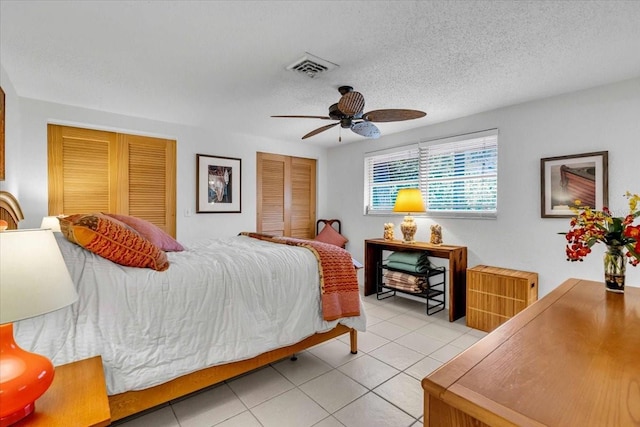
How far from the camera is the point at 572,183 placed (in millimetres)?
2912

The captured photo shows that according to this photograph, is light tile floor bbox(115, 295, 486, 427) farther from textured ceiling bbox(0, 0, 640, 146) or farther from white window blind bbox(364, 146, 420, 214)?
textured ceiling bbox(0, 0, 640, 146)

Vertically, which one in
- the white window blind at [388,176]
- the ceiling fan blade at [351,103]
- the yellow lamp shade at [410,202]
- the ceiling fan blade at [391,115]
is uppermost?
the ceiling fan blade at [351,103]

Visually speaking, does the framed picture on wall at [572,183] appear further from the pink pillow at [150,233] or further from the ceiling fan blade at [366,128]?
the pink pillow at [150,233]

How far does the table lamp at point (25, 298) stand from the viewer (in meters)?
0.83

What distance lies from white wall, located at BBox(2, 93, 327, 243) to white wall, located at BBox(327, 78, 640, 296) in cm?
239

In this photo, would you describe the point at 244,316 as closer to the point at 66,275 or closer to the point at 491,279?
the point at 66,275

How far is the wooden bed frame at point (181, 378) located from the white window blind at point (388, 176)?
2557 millimetres

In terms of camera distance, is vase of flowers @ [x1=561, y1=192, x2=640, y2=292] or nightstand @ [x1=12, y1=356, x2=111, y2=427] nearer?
nightstand @ [x1=12, y1=356, x2=111, y2=427]

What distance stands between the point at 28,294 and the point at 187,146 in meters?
3.55

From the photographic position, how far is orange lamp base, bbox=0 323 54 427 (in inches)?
34.4

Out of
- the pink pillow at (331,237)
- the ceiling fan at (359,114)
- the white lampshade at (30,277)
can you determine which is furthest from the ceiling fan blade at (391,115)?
the pink pillow at (331,237)

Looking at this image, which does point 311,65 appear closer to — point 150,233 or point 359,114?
point 359,114

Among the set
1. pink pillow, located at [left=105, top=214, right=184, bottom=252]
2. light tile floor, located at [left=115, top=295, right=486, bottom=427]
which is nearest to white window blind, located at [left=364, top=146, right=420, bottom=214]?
light tile floor, located at [left=115, top=295, right=486, bottom=427]

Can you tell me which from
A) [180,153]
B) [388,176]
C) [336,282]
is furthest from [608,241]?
[180,153]
